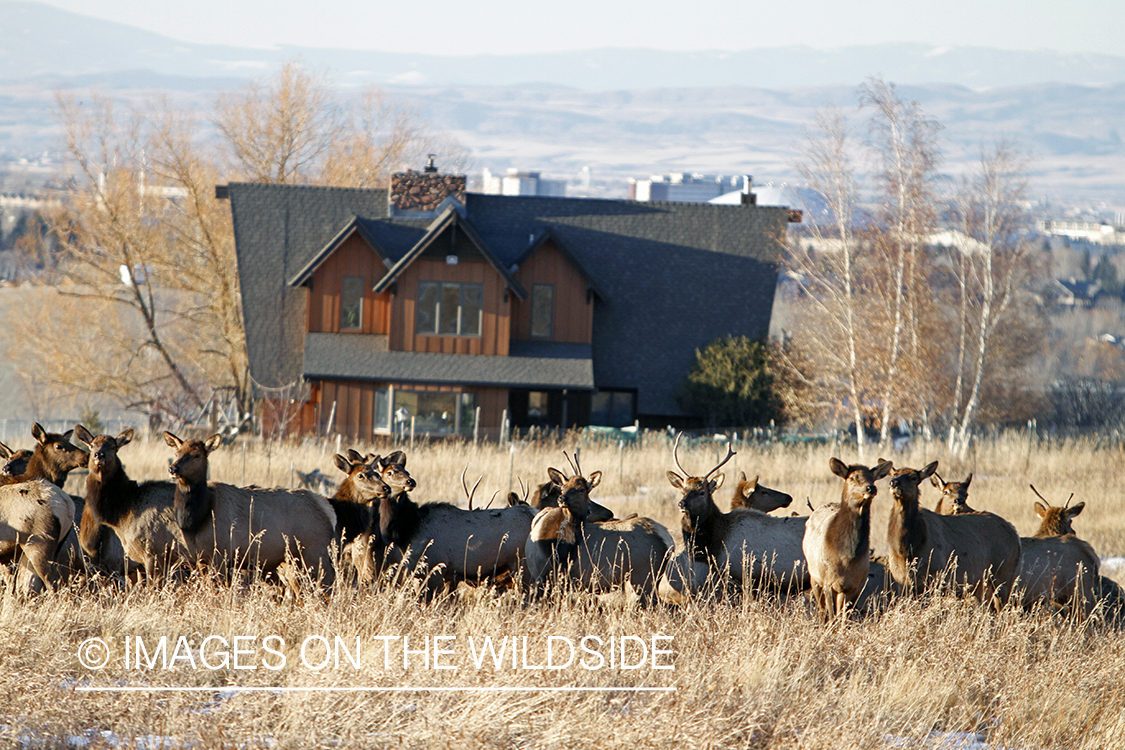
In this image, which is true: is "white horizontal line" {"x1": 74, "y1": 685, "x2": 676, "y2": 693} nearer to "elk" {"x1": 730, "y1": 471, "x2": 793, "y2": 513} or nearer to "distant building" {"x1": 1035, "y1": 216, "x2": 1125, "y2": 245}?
"elk" {"x1": 730, "y1": 471, "x2": 793, "y2": 513}

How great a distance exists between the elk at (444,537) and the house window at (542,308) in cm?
2097

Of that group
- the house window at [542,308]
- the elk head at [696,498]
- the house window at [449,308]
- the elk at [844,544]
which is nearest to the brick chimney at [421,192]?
the house window at [449,308]

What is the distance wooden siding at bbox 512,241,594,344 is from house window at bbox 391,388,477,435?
99.5 inches

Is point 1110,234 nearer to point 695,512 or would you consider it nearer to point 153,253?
point 153,253

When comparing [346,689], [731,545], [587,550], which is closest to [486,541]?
[587,550]

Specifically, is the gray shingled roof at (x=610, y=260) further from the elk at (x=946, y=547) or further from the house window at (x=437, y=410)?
the elk at (x=946, y=547)

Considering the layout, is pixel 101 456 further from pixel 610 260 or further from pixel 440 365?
pixel 610 260

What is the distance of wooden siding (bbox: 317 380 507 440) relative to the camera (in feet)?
100

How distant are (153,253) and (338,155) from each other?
10.1 m

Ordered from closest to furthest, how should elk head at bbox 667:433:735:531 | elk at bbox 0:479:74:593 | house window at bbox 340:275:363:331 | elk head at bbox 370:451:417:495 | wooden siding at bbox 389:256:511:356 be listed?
elk at bbox 0:479:74:593, elk head at bbox 370:451:417:495, elk head at bbox 667:433:735:531, wooden siding at bbox 389:256:511:356, house window at bbox 340:275:363:331

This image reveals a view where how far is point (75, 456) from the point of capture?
10.7 m

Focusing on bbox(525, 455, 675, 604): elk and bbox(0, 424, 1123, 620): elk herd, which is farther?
bbox(525, 455, 675, 604): elk

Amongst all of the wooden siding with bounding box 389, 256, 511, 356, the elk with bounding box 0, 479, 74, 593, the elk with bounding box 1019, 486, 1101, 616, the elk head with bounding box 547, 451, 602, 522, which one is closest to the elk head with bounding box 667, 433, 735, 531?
the elk head with bounding box 547, 451, 602, 522

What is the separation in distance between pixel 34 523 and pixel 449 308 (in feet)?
71.4
